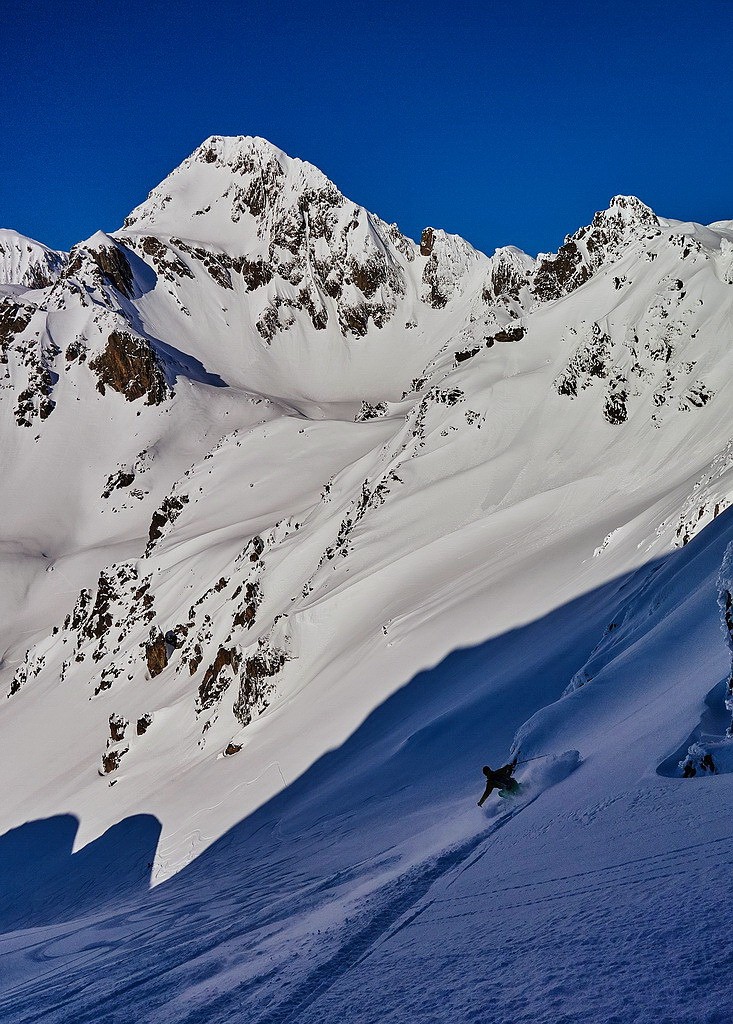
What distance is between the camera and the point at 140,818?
21859mm

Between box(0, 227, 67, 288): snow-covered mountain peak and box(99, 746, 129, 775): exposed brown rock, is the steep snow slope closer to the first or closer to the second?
box(0, 227, 67, 288): snow-covered mountain peak

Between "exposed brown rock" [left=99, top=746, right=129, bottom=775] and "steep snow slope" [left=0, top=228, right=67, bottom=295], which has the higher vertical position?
"steep snow slope" [left=0, top=228, right=67, bottom=295]

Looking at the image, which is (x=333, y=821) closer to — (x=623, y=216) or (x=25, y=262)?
(x=623, y=216)

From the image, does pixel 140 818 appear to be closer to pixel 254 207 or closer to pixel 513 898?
pixel 513 898

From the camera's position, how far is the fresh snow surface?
160 inches

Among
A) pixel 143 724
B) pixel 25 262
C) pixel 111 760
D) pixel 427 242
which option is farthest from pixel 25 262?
pixel 111 760

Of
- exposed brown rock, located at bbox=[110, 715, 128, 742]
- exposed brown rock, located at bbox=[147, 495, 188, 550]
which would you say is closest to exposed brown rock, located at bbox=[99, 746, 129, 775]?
exposed brown rock, located at bbox=[110, 715, 128, 742]

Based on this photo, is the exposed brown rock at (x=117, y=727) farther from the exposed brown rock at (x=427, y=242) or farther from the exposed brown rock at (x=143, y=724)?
the exposed brown rock at (x=427, y=242)

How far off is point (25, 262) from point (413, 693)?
157 metres

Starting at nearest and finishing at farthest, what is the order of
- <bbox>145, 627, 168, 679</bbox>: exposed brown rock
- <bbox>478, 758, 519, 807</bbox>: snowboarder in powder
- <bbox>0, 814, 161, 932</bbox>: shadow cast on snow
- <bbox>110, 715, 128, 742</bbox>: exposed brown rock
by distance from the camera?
1. <bbox>478, 758, 519, 807</bbox>: snowboarder in powder
2. <bbox>0, 814, 161, 932</bbox>: shadow cast on snow
3. <bbox>110, 715, 128, 742</bbox>: exposed brown rock
4. <bbox>145, 627, 168, 679</bbox>: exposed brown rock

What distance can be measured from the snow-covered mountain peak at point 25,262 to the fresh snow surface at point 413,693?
81.3 metres

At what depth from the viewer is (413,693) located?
17344 mm

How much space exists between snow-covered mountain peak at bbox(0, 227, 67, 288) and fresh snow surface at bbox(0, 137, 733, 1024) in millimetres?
81345

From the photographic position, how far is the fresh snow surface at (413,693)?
4.07m
